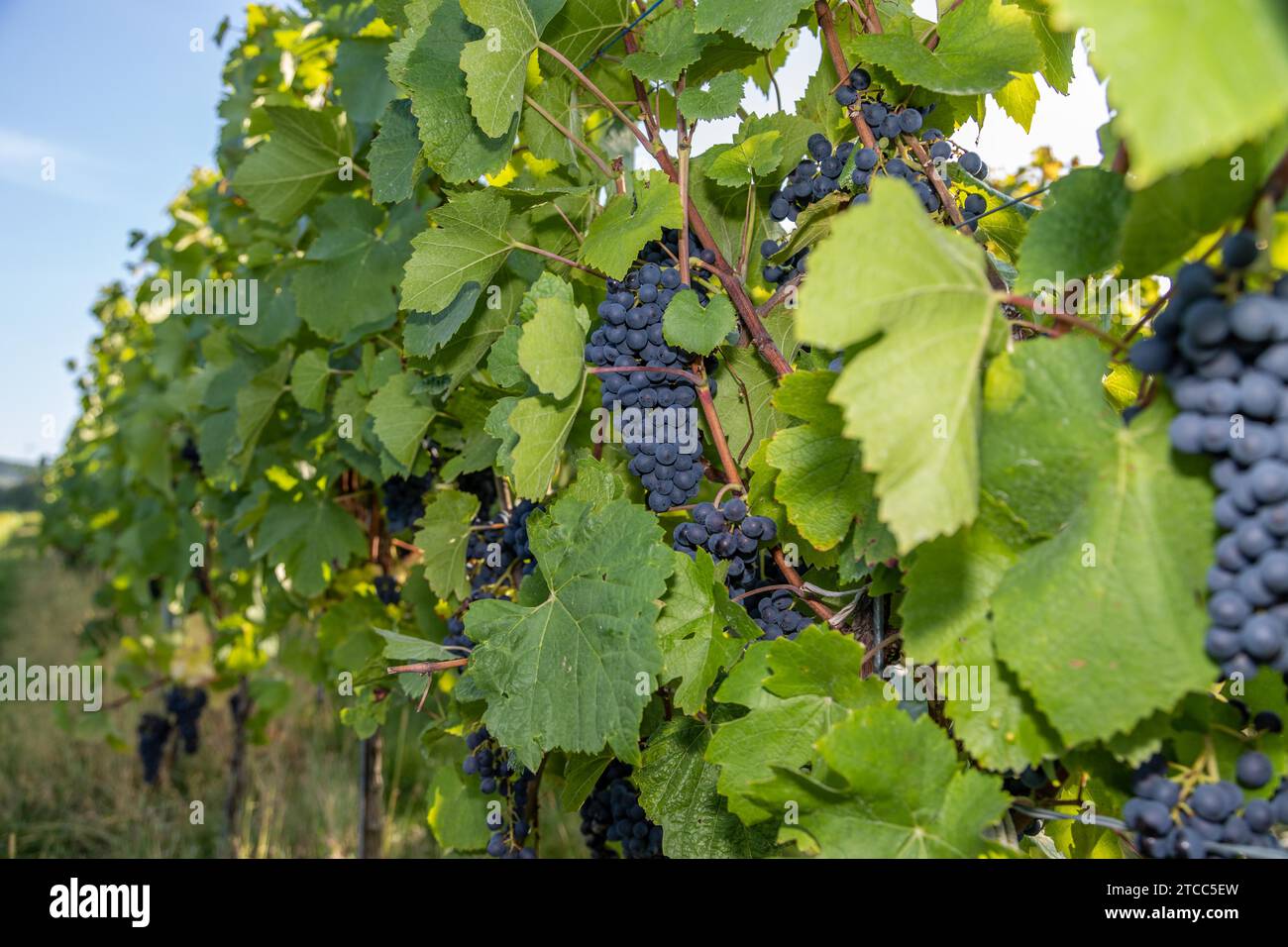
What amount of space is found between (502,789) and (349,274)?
1.48 metres

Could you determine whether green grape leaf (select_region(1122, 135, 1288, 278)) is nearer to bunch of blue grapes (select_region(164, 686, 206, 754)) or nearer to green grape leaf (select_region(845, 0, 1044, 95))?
green grape leaf (select_region(845, 0, 1044, 95))

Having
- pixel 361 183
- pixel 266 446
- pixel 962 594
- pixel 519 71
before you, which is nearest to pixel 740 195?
pixel 519 71

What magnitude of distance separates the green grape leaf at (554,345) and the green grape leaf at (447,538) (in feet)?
2.83

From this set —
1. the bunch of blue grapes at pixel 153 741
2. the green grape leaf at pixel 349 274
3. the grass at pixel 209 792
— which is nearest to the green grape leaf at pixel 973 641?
the green grape leaf at pixel 349 274

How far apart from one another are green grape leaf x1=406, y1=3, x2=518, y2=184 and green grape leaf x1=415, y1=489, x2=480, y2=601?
92cm

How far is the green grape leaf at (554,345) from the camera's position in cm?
159

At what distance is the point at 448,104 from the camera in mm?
1789

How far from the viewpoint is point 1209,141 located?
2.34ft

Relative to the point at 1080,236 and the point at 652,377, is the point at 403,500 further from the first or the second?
the point at 1080,236

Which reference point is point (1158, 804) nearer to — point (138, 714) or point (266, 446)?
point (266, 446)

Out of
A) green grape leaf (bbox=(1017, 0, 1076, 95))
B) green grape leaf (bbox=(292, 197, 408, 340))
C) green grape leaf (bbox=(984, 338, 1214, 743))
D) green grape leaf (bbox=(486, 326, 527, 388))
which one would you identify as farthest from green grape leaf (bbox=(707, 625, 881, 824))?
green grape leaf (bbox=(292, 197, 408, 340))

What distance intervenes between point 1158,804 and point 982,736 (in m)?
0.19

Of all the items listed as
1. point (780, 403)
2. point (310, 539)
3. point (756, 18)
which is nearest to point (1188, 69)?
point (780, 403)

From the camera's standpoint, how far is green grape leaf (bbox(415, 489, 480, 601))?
2.48 m
